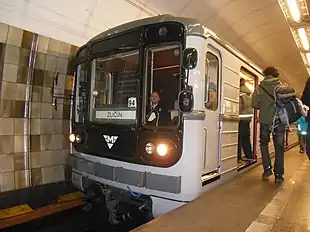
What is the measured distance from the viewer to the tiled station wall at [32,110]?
4.35 m

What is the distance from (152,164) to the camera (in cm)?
322

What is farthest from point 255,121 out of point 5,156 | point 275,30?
point 5,156

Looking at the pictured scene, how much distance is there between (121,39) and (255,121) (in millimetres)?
3980

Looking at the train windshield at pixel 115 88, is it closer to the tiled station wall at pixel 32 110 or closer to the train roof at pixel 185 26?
the train roof at pixel 185 26

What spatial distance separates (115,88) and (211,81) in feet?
4.22

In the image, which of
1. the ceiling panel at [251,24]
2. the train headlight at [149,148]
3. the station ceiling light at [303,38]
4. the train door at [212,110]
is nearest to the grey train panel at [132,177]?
the train headlight at [149,148]

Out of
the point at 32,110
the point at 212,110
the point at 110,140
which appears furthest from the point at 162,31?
the point at 32,110

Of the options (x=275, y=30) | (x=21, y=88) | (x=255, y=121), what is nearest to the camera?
(x=21, y=88)

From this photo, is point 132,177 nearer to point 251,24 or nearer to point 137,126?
point 137,126

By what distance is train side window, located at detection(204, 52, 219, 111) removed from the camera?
141 inches

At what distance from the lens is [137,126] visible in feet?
11.0

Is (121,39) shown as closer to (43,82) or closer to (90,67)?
(90,67)

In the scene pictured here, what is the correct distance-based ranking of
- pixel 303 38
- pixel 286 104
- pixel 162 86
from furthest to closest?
pixel 303 38 < pixel 286 104 < pixel 162 86

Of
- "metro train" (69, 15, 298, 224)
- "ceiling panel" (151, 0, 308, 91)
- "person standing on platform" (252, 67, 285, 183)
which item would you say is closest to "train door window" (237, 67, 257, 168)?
"person standing on platform" (252, 67, 285, 183)
